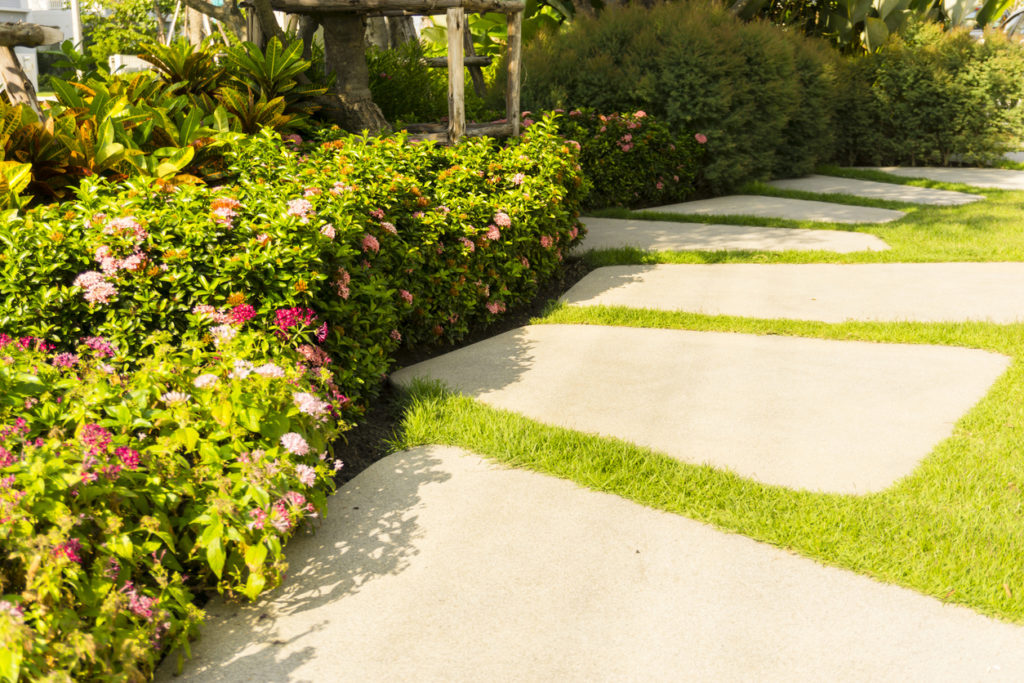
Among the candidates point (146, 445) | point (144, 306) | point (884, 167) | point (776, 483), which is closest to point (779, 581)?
point (776, 483)

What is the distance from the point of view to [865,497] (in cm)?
316

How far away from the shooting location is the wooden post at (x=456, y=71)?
6.13 metres

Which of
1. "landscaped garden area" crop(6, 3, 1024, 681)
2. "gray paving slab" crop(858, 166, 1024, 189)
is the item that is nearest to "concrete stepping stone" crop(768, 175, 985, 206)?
"gray paving slab" crop(858, 166, 1024, 189)

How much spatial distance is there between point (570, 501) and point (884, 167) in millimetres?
11367

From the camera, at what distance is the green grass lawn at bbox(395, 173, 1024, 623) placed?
277cm

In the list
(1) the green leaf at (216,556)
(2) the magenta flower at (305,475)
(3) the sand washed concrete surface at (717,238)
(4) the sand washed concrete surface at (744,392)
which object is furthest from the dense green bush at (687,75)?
(1) the green leaf at (216,556)

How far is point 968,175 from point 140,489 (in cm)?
1182

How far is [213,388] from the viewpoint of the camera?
117 inches

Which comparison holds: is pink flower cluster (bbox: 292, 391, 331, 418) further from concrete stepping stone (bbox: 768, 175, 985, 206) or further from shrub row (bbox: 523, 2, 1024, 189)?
concrete stepping stone (bbox: 768, 175, 985, 206)

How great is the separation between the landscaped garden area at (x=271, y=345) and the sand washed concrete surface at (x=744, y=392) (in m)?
0.12

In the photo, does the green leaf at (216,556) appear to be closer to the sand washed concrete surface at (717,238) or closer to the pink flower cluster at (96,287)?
the pink flower cluster at (96,287)

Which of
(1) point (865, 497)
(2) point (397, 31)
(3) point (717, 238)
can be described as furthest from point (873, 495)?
(2) point (397, 31)

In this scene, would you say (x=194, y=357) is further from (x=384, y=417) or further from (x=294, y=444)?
(x=384, y=417)

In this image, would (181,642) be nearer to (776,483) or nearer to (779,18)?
(776,483)
